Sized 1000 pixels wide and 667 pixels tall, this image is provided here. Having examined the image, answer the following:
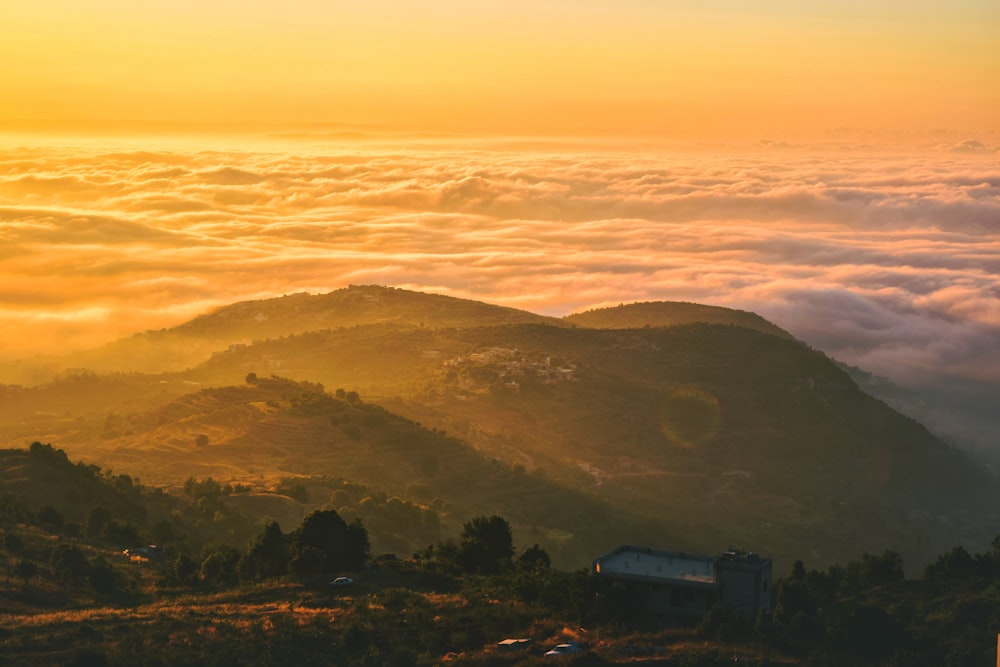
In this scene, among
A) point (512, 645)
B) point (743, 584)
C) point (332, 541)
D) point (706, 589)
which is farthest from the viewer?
point (332, 541)

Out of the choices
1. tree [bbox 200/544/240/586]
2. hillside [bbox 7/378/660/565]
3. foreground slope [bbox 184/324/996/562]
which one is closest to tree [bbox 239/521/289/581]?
tree [bbox 200/544/240/586]

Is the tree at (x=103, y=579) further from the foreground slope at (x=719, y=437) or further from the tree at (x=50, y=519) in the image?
the foreground slope at (x=719, y=437)

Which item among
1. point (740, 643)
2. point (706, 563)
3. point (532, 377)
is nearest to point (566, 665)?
point (740, 643)

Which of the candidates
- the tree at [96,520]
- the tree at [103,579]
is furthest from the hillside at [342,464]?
the tree at [103,579]

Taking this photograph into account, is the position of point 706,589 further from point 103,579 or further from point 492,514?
point 492,514

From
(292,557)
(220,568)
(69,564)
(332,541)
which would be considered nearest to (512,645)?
(332,541)

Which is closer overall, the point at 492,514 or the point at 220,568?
the point at 220,568

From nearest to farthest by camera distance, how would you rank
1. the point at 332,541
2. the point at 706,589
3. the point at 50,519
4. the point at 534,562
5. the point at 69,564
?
the point at 706,589 → the point at 69,564 → the point at 332,541 → the point at 534,562 → the point at 50,519

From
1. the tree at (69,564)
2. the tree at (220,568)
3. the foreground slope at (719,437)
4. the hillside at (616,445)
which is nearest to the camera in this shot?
the tree at (69,564)

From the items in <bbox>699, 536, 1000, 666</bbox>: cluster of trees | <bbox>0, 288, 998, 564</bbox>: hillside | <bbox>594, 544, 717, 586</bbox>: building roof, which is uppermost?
<bbox>0, 288, 998, 564</bbox>: hillside

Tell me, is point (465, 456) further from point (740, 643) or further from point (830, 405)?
point (740, 643)

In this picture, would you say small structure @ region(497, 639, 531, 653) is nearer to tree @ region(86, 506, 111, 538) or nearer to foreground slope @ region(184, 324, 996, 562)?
tree @ region(86, 506, 111, 538)

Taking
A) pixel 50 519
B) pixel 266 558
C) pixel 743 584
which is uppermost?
pixel 50 519

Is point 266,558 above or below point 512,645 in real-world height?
above
